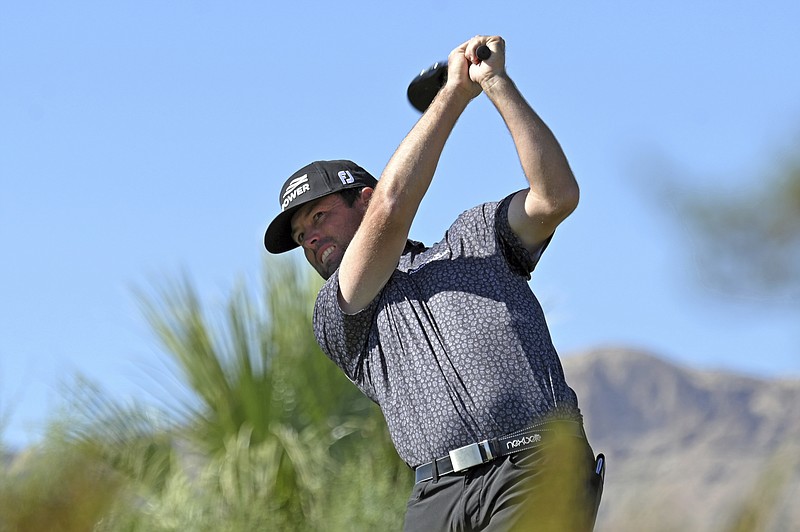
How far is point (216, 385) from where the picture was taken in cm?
805

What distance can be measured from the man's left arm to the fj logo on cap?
30.3 inches

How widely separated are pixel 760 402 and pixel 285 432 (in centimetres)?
8642

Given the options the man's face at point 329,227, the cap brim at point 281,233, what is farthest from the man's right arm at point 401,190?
the cap brim at point 281,233

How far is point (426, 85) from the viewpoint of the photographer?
12.9 ft

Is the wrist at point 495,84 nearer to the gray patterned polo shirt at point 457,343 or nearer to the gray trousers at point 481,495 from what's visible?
the gray patterned polo shirt at point 457,343

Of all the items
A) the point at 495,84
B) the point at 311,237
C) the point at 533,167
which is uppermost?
the point at 495,84

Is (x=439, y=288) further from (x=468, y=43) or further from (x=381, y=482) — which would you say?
(x=381, y=482)

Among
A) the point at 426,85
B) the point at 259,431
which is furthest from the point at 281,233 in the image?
the point at 259,431

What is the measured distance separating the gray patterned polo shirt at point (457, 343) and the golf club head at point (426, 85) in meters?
0.42

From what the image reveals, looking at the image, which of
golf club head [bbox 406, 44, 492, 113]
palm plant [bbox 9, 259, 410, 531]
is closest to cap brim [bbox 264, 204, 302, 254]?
golf club head [bbox 406, 44, 492, 113]

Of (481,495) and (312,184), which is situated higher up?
(312,184)

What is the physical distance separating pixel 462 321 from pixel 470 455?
345mm

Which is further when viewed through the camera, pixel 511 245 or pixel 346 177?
pixel 346 177

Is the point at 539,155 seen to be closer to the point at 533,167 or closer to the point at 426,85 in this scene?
the point at 533,167
